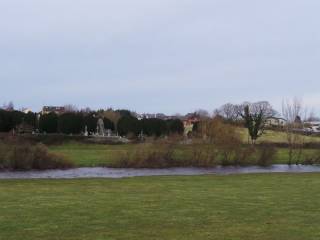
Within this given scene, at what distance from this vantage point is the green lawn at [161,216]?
11.0 metres

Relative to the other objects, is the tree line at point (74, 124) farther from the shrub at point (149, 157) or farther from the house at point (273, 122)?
the shrub at point (149, 157)

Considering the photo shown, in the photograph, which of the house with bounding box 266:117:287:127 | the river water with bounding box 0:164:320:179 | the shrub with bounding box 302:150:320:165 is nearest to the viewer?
the river water with bounding box 0:164:320:179

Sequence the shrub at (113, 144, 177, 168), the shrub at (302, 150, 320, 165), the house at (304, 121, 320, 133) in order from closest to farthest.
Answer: the shrub at (113, 144, 177, 168), the shrub at (302, 150, 320, 165), the house at (304, 121, 320, 133)

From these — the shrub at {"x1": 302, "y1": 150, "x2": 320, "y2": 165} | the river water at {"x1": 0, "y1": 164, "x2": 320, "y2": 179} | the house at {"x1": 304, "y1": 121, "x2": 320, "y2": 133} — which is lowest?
the river water at {"x1": 0, "y1": 164, "x2": 320, "y2": 179}

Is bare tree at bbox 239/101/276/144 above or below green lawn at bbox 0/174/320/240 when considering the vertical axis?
above

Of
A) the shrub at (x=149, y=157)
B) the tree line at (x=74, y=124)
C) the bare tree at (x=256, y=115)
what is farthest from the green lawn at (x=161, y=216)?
the bare tree at (x=256, y=115)

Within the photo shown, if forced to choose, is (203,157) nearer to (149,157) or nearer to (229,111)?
(149,157)

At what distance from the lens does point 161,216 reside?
13.5 m

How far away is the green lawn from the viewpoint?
11039 millimetres

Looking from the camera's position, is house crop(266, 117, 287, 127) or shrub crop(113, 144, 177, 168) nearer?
shrub crop(113, 144, 177, 168)

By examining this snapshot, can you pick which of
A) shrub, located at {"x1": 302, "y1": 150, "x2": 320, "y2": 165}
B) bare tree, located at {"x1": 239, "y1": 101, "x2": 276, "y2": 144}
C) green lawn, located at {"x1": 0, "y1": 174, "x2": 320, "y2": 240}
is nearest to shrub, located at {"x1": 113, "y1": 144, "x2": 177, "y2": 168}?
shrub, located at {"x1": 302, "y1": 150, "x2": 320, "y2": 165}

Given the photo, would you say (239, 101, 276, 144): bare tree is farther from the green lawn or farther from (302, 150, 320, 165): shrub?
the green lawn

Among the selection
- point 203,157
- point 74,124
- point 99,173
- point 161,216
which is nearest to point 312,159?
point 203,157

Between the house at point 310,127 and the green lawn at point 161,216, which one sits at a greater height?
the house at point 310,127
